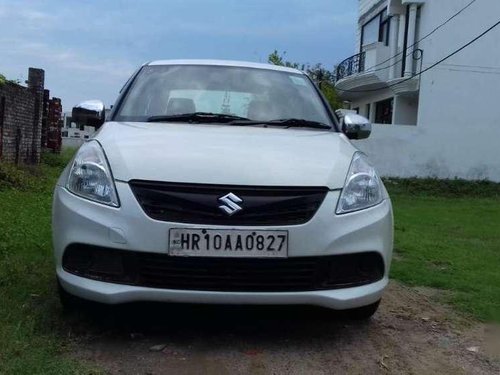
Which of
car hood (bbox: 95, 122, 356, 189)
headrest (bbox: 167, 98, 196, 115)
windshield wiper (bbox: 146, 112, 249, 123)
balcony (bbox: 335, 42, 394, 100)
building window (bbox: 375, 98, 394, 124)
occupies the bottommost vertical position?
car hood (bbox: 95, 122, 356, 189)

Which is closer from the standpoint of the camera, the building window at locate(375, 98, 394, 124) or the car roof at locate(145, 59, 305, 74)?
the car roof at locate(145, 59, 305, 74)

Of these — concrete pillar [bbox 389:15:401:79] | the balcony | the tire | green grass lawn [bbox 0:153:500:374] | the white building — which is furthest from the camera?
the balcony

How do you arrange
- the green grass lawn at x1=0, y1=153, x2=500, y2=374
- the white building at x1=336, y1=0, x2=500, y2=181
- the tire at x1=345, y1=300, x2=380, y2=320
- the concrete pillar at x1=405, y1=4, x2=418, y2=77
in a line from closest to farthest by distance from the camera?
the green grass lawn at x1=0, y1=153, x2=500, y2=374, the tire at x1=345, y1=300, x2=380, y2=320, the white building at x1=336, y1=0, x2=500, y2=181, the concrete pillar at x1=405, y1=4, x2=418, y2=77

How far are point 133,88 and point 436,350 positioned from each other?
8.81 ft

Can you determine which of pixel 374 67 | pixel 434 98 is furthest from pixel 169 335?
pixel 374 67

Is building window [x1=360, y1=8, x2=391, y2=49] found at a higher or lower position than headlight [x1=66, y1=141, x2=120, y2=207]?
higher

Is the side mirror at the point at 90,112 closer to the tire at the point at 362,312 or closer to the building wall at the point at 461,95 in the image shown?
the tire at the point at 362,312

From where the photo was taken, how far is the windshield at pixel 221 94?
4570 millimetres

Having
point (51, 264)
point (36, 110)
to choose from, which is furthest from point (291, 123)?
point (36, 110)

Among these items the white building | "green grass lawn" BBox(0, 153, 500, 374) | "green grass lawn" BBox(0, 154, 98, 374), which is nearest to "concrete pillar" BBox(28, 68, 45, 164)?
"green grass lawn" BBox(0, 153, 500, 374)

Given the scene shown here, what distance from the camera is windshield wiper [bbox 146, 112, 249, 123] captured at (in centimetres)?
439

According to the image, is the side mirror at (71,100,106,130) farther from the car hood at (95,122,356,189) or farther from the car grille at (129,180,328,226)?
the car grille at (129,180,328,226)

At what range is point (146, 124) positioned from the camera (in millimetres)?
4254

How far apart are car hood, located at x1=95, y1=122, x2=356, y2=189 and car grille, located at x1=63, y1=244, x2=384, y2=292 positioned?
0.40 meters
